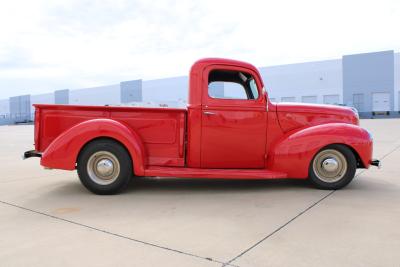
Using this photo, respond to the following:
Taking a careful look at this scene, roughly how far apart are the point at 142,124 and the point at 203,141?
3.02 feet

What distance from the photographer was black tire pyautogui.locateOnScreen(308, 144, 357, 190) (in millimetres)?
5223

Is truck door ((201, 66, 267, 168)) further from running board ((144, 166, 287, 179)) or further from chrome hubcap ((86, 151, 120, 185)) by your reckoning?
chrome hubcap ((86, 151, 120, 185))

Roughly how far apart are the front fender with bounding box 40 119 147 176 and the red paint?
14 millimetres

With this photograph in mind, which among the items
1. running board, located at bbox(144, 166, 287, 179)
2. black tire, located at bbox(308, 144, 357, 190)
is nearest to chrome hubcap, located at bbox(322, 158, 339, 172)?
black tire, located at bbox(308, 144, 357, 190)

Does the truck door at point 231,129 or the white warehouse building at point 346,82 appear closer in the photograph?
the truck door at point 231,129

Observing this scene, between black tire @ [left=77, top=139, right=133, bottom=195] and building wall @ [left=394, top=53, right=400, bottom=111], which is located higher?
building wall @ [left=394, top=53, right=400, bottom=111]

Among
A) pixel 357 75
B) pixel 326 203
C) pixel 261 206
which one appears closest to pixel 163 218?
pixel 261 206

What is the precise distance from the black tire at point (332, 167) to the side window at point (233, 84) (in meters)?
1.33

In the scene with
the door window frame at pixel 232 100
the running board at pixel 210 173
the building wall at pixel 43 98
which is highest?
the building wall at pixel 43 98

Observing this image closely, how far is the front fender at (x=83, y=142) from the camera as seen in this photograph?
4.85 meters

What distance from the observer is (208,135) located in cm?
522

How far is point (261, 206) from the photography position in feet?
14.4

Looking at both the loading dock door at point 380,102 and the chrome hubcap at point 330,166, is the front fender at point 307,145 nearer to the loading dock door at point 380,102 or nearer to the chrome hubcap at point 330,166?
the chrome hubcap at point 330,166

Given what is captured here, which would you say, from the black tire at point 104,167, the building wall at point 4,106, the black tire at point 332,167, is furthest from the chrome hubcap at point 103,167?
the building wall at point 4,106
